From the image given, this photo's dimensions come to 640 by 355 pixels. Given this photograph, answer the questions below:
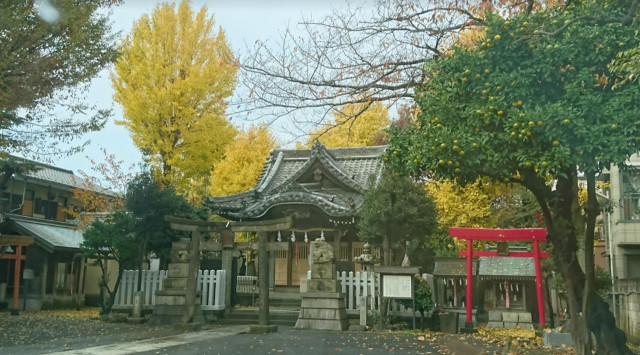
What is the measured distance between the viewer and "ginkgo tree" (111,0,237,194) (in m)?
24.6

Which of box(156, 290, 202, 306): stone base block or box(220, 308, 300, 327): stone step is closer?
box(156, 290, 202, 306): stone base block

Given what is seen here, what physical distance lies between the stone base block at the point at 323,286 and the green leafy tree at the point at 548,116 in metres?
6.21

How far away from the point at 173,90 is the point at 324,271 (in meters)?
13.5

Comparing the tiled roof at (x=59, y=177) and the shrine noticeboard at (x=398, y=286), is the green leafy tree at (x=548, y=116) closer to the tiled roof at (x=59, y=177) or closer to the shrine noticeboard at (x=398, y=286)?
the shrine noticeboard at (x=398, y=286)

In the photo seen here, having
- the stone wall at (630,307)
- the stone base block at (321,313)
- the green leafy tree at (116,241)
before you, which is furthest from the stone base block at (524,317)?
the green leafy tree at (116,241)

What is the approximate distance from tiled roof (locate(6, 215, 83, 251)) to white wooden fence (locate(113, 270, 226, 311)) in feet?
24.1

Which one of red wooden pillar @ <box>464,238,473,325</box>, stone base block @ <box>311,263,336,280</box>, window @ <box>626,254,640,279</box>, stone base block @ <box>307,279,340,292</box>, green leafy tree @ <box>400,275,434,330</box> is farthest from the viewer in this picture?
window @ <box>626,254,640,279</box>

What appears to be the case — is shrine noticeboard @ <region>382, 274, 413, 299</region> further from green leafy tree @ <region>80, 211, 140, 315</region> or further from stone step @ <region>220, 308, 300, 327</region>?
green leafy tree @ <region>80, 211, 140, 315</region>

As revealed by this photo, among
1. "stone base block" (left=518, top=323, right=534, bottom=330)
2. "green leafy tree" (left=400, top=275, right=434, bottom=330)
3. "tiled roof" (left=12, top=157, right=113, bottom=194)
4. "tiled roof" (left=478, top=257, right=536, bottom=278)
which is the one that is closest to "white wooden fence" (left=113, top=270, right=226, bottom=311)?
"green leafy tree" (left=400, top=275, right=434, bottom=330)

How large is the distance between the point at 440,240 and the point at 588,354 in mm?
16729

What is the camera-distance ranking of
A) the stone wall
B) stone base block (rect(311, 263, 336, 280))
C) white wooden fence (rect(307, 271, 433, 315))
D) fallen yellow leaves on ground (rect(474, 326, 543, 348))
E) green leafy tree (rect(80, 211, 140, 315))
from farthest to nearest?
green leafy tree (rect(80, 211, 140, 315)) → white wooden fence (rect(307, 271, 433, 315)) → stone base block (rect(311, 263, 336, 280)) → the stone wall → fallen yellow leaves on ground (rect(474, 326, 543, 348))

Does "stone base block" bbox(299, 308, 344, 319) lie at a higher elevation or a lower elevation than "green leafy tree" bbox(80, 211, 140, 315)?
lower

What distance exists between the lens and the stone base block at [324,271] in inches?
575

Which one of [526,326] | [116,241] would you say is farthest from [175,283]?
[526,326]
